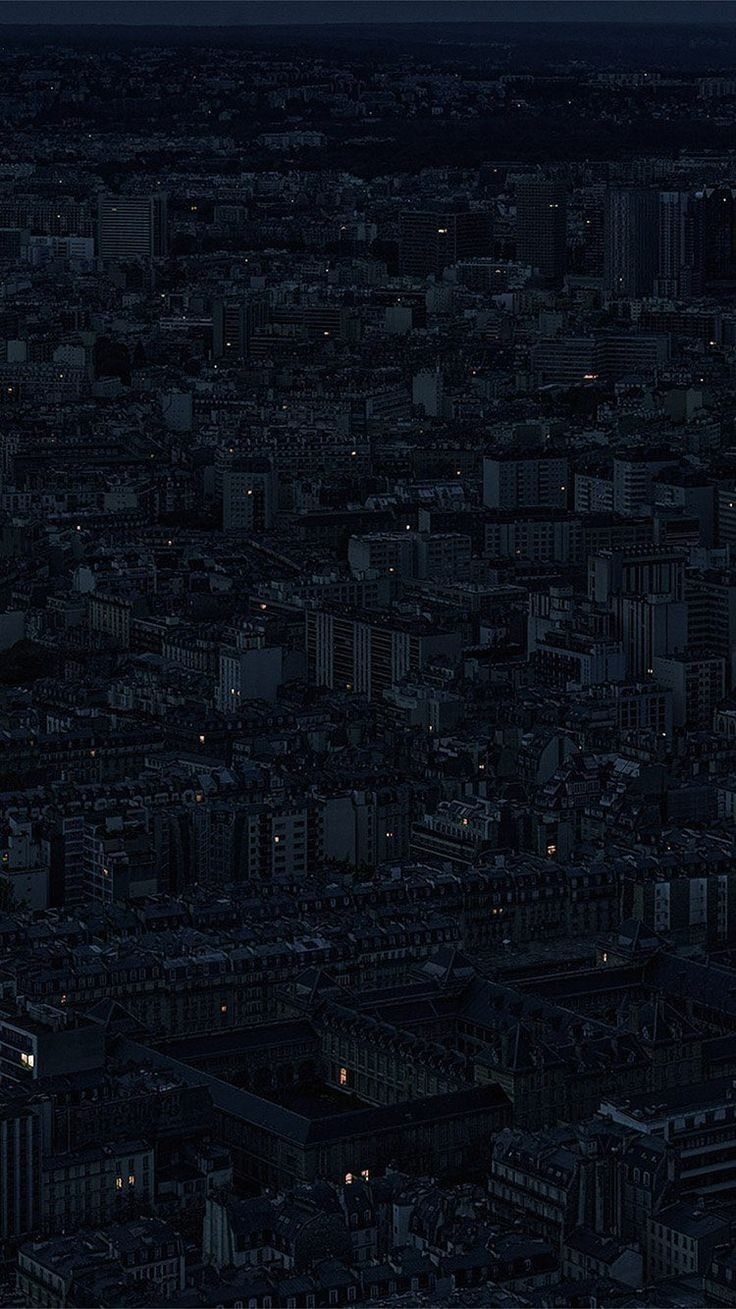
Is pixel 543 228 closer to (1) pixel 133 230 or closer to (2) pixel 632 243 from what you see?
(2) pixel 632 243

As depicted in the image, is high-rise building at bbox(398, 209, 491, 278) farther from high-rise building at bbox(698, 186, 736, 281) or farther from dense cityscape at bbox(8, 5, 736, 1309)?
dense cityscape at bbox(8, 5, 736, 1309)

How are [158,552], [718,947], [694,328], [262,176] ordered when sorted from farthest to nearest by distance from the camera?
[262,176]
[694,328]
[158,552]
[718,947]

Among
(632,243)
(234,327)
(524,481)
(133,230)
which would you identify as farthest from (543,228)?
(524,481)

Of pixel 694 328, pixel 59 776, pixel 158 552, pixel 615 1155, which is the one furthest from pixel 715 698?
pixel 694 328

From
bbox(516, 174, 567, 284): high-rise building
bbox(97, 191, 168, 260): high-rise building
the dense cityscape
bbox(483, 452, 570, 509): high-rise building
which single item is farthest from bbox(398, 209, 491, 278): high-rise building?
bbox(483, 452, 570, 509): high-rise building

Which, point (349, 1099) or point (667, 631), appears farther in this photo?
point (667, 631)

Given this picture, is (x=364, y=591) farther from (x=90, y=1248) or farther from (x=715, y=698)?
(x=90, y=1248)

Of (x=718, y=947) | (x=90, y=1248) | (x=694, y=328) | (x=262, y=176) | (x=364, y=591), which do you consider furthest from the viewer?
(x=262, y=176)
